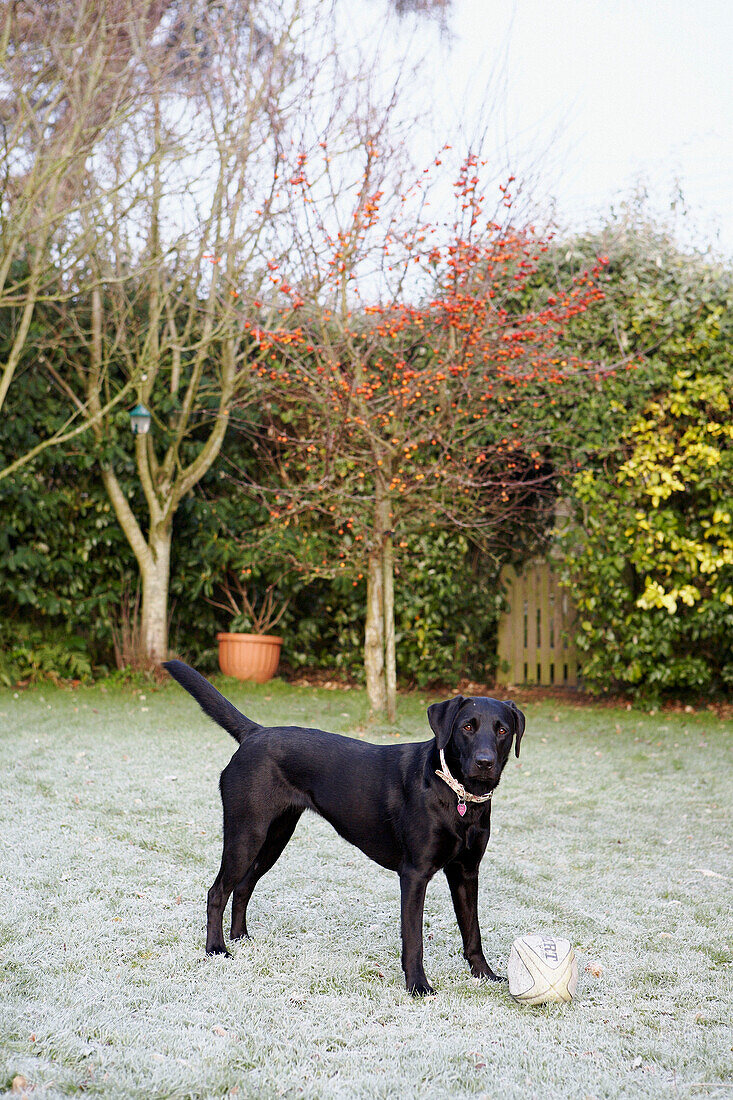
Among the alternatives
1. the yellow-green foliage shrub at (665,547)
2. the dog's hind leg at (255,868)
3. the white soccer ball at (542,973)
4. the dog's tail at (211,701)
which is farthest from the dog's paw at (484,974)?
the yellow-green foliage shrub at (665,547)

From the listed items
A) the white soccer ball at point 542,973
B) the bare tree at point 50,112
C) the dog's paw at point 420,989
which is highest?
the bare tree at point 50,112

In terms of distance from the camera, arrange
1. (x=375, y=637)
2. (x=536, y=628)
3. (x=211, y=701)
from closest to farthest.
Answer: (x=211, y=701) → (x=375, y=637) → (x=536, y=628)

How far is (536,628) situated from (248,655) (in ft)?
9.91

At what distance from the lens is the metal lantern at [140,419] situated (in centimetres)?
827

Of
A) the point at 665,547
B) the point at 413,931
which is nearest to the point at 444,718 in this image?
the point at 413,931

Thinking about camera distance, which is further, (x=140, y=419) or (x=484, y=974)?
(x=140, y=419)

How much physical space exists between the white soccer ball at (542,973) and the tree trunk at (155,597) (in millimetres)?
6792

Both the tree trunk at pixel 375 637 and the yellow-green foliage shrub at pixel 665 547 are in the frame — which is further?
the yellow-green foliage shrub at pixel 665 547

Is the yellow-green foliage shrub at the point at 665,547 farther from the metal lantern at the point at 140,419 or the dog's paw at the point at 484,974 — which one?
the dog's paw at the point at 484,974

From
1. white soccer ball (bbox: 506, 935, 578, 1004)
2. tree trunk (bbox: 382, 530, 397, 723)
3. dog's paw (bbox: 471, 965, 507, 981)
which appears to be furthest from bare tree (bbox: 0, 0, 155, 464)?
white soccer ball (bbox: 506, 935, 578, 1004)

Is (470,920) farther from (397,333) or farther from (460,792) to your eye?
(397,333)

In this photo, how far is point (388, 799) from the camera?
2.62 m

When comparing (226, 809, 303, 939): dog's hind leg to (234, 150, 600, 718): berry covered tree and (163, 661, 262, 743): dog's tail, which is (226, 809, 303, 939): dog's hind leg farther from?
(234, 150, 600, 718): berry covered tree

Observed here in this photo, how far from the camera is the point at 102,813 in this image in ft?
14.1
